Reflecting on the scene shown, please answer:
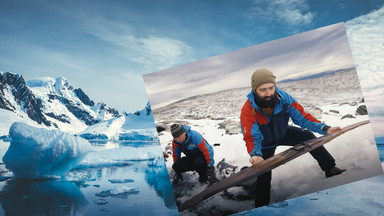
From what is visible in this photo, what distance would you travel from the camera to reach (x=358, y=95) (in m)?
2.99

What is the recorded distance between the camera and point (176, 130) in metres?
3.07

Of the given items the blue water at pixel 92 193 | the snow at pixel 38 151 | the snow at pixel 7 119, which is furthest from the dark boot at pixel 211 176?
the snow at pixel 7 119

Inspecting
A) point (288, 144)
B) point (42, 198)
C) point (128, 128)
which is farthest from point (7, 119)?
point (288, 144)

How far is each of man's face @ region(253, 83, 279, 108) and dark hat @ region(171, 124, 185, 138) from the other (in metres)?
1.00

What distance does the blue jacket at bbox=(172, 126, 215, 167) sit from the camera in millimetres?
3023

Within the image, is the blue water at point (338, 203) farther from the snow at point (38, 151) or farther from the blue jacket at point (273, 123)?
the snow at point (38, 151)

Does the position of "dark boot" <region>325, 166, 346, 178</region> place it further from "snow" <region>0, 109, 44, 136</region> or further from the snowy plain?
"snow" <region>0, 109, 44, 136</region>

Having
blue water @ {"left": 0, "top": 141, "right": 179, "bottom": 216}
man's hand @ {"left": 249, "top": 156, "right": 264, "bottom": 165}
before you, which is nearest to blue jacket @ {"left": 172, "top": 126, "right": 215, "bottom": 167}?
man's hand @ {"left": 249, "top": 156, "right": 264, "bottom": 165}

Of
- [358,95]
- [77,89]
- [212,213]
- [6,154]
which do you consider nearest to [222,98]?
[212,213]

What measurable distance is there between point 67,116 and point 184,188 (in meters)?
4.21

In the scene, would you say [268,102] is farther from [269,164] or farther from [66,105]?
[66,105]

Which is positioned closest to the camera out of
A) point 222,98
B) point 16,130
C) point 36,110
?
point 222,98

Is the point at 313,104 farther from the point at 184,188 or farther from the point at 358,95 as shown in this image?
the point at 184,188

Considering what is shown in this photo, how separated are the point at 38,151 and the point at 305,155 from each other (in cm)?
432
